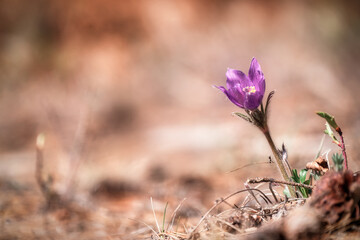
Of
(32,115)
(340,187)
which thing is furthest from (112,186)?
(32,115)

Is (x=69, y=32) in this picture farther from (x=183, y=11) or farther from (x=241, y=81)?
(x=241, y=81)

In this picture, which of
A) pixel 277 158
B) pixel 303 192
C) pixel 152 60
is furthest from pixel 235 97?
pixel 152 60

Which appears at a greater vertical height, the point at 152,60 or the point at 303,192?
the point at 152,60

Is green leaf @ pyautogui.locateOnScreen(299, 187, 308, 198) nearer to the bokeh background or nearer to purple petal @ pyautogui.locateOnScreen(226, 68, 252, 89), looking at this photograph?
purple petal @ pyautogui.locateOnScreen(226, 68, 252, 89)

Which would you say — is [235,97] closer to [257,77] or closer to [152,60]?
[257,77]

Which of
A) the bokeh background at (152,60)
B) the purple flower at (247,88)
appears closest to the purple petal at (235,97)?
the purple flower at (247,88)
